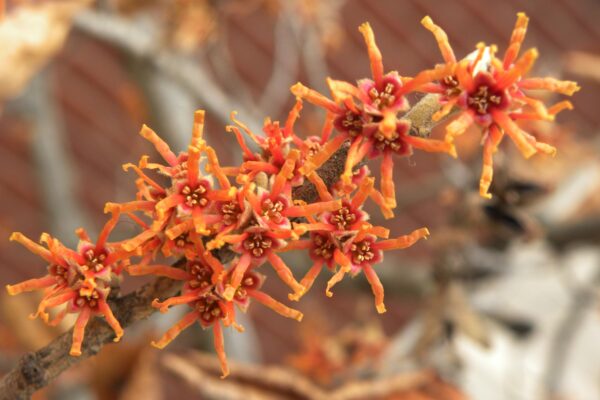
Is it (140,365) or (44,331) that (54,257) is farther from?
(44,331)

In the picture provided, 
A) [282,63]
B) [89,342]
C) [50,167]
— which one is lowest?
[50,167]

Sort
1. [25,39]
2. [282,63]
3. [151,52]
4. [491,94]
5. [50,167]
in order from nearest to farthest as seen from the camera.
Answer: [491,94] → [25,39] → [151,52] → [50,167] → [282,63]

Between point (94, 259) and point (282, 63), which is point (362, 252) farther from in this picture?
point (282, 63)

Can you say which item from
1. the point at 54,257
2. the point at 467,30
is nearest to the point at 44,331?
the point at 54,257

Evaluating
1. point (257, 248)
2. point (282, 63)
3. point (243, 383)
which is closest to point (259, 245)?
point (257, 248)

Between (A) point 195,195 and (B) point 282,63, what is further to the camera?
(B) point 282,63

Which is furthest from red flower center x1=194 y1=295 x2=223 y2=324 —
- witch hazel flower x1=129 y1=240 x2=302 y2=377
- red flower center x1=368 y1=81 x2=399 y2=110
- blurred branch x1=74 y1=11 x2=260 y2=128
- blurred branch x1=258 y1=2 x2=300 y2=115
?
blurred branch x1=258 y1=2 x2=300 y2=115

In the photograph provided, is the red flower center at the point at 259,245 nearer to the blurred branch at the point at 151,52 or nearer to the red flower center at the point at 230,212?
the red flower center at the point at 230,212

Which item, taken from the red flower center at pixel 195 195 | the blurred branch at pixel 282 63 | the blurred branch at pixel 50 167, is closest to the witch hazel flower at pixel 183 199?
the red flower center at pixel 195 195
